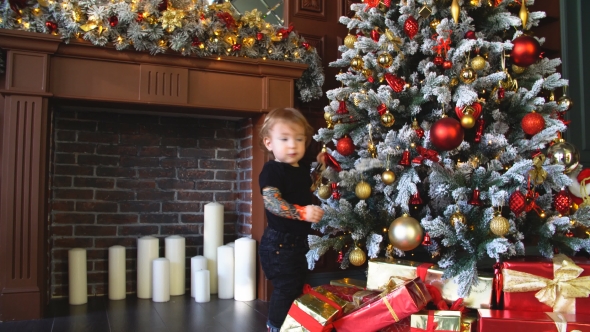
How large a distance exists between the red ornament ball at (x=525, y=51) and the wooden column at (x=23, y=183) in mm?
2087

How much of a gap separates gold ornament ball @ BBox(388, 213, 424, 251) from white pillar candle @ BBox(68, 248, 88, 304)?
1716 mm

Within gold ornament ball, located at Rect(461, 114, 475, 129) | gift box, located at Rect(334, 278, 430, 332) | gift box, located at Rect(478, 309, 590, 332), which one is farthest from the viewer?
gold ornament ball, located at Rect(461, 114, 475, 129)

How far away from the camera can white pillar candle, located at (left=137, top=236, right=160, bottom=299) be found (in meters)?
2.74

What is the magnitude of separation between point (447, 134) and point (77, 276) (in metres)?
2.04

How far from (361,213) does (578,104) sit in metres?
2.27

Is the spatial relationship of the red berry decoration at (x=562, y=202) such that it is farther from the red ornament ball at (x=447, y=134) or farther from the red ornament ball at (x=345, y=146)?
the red ornament ball at (x=345, y=146)

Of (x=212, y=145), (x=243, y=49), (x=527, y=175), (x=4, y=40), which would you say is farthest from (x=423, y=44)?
(x=4, y=40)

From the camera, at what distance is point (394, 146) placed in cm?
207

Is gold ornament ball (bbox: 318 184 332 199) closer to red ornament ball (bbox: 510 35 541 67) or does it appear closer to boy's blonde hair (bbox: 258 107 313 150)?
boy's blonde hair (bbox: 258 107 313 150)

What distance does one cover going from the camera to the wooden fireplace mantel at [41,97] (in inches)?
87.0

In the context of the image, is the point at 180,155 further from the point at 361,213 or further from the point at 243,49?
the point at 361,213

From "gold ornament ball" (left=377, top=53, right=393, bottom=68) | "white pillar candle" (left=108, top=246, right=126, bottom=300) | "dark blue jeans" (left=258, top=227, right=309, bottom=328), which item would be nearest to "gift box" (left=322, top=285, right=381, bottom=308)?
"dark blue jeans" (left=258, top=227, right=309, bottom=328)

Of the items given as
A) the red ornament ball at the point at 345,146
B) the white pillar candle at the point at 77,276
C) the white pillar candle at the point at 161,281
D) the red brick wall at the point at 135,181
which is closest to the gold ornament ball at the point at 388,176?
the red ornament ball at the point at 345,146

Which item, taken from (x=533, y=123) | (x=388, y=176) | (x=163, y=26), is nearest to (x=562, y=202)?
(x=533, y=123)
